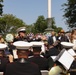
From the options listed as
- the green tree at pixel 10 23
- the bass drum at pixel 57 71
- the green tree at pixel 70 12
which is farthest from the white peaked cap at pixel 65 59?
the green tree at pixel 10 23

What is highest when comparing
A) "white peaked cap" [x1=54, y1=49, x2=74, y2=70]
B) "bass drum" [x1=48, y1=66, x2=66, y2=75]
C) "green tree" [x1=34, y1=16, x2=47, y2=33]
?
"white peaked cap" [x1=54, y1=49, x2=74, y2=70]

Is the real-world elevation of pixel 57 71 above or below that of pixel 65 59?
below

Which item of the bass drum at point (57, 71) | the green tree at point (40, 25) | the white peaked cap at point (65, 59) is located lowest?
the green tree at point (40, 25)

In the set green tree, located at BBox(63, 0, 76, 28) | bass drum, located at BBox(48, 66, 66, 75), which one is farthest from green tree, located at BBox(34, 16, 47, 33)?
bass drum, located at BBox(48, 66, 66, 75)

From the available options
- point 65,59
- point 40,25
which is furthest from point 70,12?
point 65,59

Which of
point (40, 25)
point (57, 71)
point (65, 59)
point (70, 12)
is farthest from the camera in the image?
point (40, 25)

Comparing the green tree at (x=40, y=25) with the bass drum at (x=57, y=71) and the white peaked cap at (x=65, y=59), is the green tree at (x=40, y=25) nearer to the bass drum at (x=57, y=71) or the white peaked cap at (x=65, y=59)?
the white peaked cap at (x=65, y=59)

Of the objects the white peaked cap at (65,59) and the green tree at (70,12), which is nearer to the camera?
the white peaked cap at (65,59)

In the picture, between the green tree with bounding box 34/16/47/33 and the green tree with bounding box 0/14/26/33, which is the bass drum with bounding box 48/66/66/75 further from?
the green tree with bounding box 0/14/26/33

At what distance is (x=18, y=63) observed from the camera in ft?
16.5

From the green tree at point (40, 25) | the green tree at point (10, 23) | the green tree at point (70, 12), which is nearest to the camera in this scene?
the green tree at point (70, 12)

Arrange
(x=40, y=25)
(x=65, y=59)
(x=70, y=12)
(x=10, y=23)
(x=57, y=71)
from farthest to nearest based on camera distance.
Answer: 1. (x=10, y=23)
2. (x=40, y=25)
3. (x=70, y=12)
4. (x=65, y=59)
5. (x=57, y=71)

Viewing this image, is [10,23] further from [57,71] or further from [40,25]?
[57,71]

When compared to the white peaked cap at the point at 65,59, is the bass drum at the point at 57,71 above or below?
below
